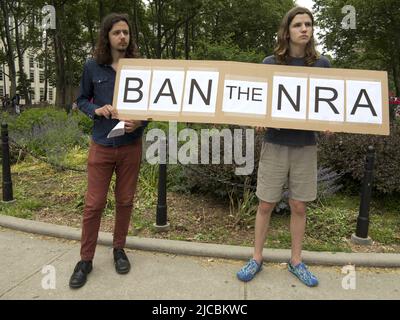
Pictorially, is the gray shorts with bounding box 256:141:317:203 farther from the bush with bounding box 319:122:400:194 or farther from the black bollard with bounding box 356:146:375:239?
the bush with bounding box 319:122:400:194

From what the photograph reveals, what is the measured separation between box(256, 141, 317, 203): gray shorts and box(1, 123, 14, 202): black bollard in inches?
133

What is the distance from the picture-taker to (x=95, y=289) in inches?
132

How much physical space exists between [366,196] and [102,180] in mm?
2490

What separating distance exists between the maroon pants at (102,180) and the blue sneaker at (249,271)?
110 cm

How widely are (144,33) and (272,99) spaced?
22459mm

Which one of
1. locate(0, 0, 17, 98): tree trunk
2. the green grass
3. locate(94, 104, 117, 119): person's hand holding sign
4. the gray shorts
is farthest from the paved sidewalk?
locate(0, 0, 17, 98): tree trunk

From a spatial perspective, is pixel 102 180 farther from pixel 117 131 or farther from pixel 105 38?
pixel 105 38

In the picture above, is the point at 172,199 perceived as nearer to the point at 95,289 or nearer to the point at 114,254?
the point at 114,254

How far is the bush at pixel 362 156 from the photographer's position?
5212mm

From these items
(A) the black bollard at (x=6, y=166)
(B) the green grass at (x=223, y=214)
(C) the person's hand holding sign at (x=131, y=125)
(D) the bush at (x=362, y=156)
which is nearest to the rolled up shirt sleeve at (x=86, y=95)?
(C) the person's hand holding sign at (x=131, y=125)

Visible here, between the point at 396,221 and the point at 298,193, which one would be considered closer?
the point at 298,193

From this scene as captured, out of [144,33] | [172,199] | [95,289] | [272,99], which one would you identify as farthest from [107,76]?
[144,33]

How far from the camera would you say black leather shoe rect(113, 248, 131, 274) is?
3620mm

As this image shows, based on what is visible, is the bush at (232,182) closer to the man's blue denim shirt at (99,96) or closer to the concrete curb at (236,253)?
the concrete curb at (236,253)
